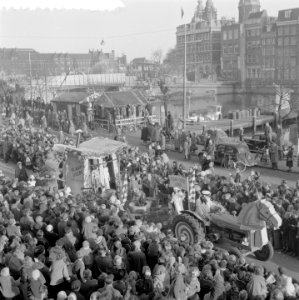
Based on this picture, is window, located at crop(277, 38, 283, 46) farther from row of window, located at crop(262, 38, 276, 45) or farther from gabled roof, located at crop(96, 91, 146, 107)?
gabled roof, located at crop(96, 91, 146, 107)

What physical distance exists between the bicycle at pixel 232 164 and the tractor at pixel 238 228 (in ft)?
30.7

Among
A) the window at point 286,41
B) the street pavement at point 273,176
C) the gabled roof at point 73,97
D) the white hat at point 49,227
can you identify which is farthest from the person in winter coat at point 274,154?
the window at point 286,41

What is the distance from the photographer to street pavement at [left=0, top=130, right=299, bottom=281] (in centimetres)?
1136

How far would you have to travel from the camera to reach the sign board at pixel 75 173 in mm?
16500

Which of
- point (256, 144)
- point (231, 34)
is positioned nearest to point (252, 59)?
point (231, 34)

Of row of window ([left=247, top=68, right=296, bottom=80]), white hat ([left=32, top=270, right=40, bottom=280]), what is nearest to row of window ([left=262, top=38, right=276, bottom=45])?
row of window ([left=247, top=68, right=296, bottom=80])

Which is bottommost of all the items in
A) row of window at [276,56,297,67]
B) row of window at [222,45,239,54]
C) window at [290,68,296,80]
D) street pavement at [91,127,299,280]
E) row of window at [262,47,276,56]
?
street pavement at [91,127,299,280]

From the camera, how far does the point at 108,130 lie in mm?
32938

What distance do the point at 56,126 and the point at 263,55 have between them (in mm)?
60535

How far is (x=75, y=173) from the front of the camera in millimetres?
16734

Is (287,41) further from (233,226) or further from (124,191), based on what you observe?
(233,226)

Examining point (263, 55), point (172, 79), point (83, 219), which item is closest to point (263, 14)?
point (263, 55)

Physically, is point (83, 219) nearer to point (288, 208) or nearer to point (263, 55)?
point (288, 208)

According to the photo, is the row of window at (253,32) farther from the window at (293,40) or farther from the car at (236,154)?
the car at (236,154)
